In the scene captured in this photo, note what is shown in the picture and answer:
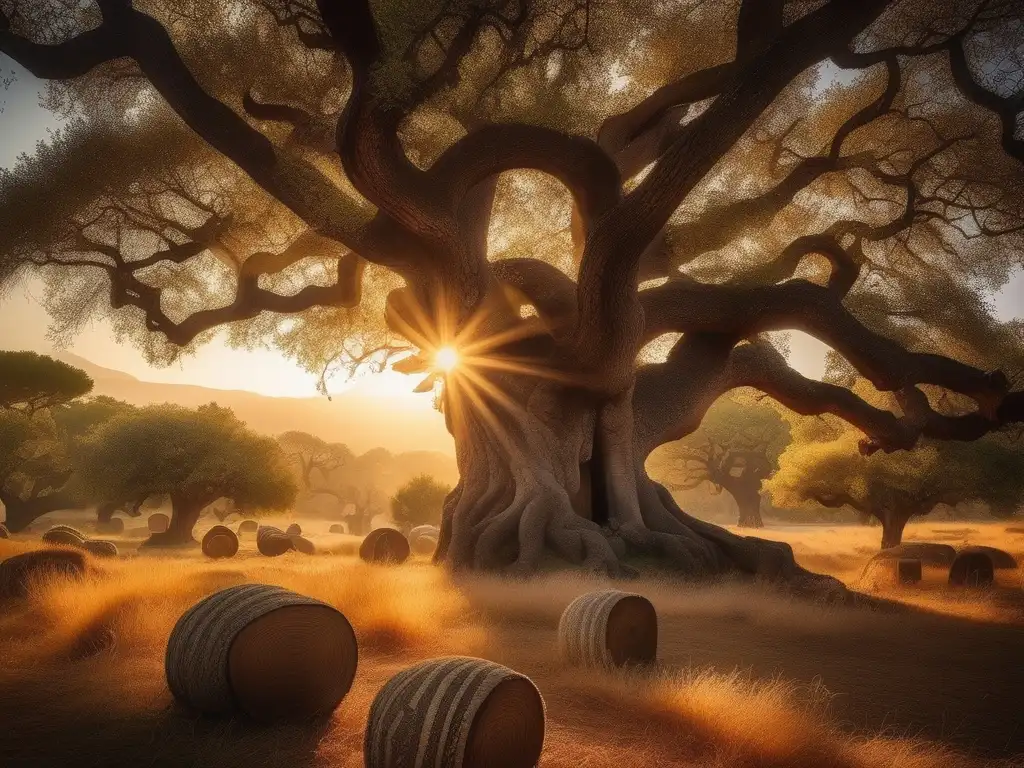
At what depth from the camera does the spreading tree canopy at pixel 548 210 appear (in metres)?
10.1

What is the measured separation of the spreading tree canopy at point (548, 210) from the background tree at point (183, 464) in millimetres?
15664

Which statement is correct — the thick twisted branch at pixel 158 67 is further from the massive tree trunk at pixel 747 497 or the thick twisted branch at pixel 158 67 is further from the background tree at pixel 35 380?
the massive tree trunk at pixel 747 497

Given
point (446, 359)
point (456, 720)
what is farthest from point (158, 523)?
point (456, 720)

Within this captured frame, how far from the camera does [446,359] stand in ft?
A: 45.8

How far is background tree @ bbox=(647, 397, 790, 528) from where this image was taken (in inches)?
1802

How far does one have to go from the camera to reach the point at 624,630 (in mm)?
5949

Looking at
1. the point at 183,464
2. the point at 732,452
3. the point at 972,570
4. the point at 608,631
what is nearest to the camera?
the point at 608,631

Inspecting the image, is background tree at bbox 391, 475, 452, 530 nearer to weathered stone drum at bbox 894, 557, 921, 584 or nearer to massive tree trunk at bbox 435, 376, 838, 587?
massive tree trunk at bbox 435, 376, 838, 587

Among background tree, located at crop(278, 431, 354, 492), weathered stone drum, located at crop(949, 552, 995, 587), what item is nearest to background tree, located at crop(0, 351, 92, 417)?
background tree, located at crop(278, 431, 354, 492)

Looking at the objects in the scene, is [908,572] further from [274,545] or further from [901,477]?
[274,545]

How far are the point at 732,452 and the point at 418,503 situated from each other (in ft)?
78.9

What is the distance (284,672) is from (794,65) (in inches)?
316

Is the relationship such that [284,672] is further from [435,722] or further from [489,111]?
[489,111]

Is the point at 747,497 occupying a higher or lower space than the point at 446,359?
lower
